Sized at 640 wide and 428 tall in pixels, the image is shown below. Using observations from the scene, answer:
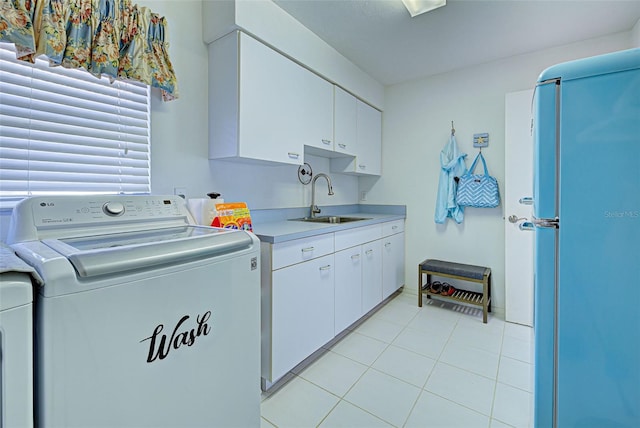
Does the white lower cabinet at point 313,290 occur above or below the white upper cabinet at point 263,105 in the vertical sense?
below

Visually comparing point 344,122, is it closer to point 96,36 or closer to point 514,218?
point 514,218

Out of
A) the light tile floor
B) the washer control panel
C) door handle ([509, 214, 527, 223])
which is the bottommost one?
the light tile floor

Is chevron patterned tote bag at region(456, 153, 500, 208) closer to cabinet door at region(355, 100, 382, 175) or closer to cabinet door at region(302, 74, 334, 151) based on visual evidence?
cabinet door at region(355, 100, 382, 175)

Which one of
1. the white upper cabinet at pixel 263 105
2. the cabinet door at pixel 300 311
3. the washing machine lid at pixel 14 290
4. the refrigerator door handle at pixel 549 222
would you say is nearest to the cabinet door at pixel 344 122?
the white upper cabinet at pixel 263 105

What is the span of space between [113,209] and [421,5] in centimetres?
214

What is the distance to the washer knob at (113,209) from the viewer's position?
3.83 feet

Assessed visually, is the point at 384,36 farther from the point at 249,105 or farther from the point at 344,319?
the point at 344,319

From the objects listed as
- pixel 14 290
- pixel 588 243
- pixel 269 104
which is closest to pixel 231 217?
pixel 269 104

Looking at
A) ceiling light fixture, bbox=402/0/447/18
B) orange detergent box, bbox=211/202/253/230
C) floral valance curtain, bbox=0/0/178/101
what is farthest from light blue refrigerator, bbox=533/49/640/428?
floral valance curtain, bbox=0/0/178/101

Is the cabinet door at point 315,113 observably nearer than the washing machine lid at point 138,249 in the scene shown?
No

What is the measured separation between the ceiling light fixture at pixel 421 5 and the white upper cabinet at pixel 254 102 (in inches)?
31.8

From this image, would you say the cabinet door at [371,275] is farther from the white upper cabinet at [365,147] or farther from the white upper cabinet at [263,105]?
the white upper cabinet at [263,105]

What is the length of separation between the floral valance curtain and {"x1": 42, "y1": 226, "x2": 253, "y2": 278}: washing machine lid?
811mm

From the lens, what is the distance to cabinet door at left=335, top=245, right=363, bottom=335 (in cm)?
210
